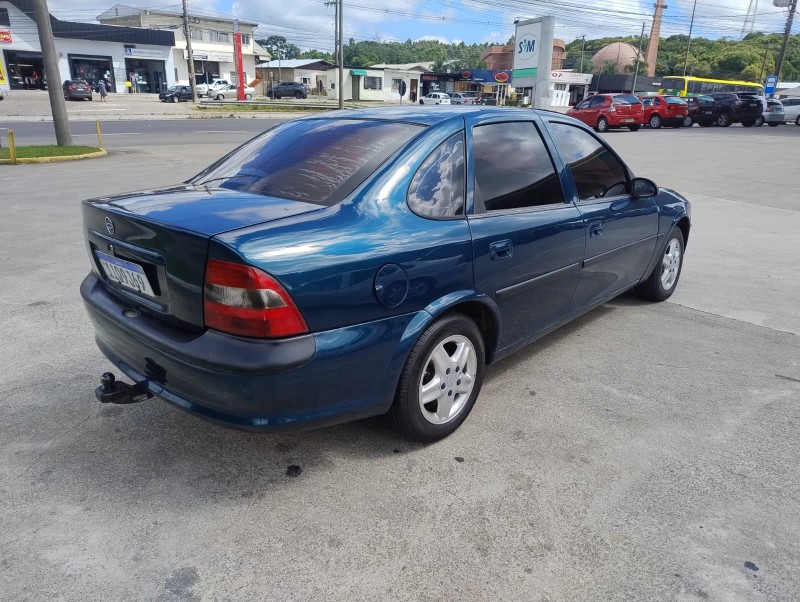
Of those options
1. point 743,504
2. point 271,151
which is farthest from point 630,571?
point 271,151

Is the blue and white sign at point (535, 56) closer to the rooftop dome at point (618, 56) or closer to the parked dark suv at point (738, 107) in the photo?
the parked dark suv at point (738, 107)

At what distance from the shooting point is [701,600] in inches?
84.9

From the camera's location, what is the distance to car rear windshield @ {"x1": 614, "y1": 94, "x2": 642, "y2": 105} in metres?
26.9

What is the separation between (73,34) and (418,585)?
6534 cm

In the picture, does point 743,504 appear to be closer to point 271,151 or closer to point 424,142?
point 424,142

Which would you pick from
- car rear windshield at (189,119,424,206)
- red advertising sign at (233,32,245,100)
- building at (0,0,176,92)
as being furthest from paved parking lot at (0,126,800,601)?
red advertising sign at (233,32,245,100)

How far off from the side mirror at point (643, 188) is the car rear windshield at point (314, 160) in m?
2.05

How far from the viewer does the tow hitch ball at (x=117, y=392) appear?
2882mm

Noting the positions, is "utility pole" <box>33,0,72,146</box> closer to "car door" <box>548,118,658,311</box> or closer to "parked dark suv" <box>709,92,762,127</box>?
"car door" <box>548,118,658,311</box>

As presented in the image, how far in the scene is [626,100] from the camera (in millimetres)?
27156

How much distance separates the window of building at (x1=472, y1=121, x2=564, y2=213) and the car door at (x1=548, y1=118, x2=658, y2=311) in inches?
8.6

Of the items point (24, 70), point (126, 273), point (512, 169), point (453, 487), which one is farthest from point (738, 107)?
point (24, 70)

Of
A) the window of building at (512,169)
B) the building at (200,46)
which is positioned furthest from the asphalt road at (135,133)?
the building at (200,46)

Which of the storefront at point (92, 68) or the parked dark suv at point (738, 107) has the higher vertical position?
the storefront at point (92, 68)
